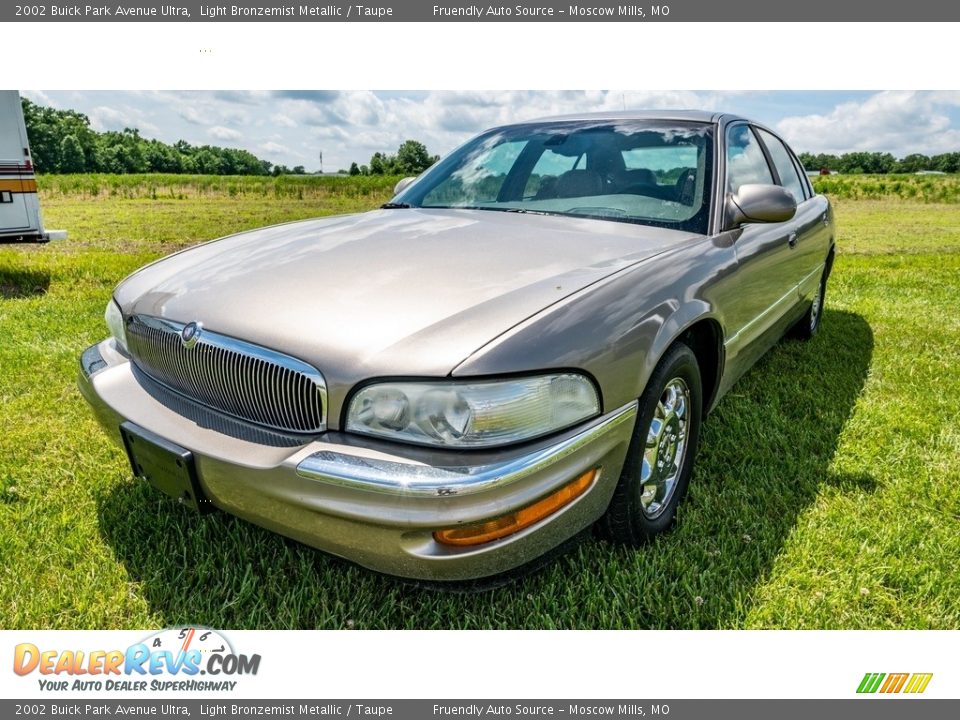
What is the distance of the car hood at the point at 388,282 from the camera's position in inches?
64.8

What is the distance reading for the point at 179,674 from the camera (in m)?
1.74

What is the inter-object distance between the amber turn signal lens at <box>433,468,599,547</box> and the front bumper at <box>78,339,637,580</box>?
18mm

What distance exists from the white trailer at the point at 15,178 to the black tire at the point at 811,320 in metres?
7.69

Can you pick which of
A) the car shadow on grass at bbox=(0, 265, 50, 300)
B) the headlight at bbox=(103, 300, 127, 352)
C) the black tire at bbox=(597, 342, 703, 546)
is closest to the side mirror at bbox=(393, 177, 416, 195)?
the headlight at bbox=(103, 300, 127, 352)

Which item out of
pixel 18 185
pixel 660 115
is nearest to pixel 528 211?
pixel 660 115

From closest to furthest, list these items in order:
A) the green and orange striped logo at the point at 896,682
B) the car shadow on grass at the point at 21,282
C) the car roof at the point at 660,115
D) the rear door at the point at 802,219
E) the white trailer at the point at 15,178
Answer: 1. the green and orange striped logo at the point at 896,682
2. the car roof at the point at 660,115
3. the rear door at the point at 802,219
4. the car shadow on grass at the point at 21,282
5. the white trailer at the point at 15,178

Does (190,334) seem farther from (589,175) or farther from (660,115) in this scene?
(660,115)

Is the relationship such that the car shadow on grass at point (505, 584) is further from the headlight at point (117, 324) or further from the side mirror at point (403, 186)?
the side mirror at point (403, 186)

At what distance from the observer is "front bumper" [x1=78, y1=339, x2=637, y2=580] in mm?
1522

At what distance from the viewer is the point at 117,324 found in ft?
7.82

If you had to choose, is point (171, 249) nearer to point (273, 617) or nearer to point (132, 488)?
point (132, 488)

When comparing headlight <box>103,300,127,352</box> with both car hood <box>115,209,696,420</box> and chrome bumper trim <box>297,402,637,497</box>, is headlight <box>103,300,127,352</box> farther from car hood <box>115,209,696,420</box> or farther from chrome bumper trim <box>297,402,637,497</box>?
chrome bumper trim <box>297,402,637,497</box>

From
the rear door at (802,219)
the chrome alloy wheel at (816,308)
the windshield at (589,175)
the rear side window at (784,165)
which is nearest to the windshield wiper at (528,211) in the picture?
the windshield at (589,175)

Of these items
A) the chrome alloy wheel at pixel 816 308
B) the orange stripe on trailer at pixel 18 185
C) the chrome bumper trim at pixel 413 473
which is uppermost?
the orange stripe on trailer at pixel 18 185
